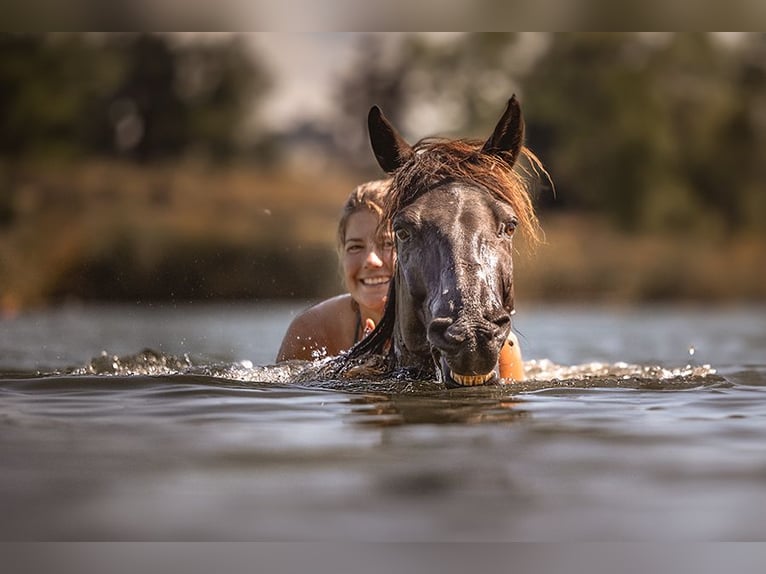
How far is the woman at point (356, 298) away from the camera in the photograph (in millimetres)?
5586

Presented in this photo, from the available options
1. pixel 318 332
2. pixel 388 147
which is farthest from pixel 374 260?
pixel 388 147

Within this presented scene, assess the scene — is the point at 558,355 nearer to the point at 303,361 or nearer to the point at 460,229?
the point at 303,361

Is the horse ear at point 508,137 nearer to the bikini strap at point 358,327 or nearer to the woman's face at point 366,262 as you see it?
the woman's face at point 366,262

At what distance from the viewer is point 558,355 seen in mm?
9492

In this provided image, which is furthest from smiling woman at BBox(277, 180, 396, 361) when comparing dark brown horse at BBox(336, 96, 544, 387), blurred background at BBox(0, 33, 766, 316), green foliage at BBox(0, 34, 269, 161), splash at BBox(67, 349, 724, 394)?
green foliage at BBox(0, 34, 269, 161)

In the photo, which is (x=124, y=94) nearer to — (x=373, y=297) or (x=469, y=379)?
(x=373, y=297)

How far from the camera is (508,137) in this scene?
184 inches

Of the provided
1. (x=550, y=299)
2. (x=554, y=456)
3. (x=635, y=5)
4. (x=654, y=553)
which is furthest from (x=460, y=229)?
(x=550, y=299)

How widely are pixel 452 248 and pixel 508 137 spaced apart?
83 cm

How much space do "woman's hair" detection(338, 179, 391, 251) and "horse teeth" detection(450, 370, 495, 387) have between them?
1.81m

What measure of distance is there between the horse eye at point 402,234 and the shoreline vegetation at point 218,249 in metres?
14.1

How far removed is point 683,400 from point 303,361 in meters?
2.22

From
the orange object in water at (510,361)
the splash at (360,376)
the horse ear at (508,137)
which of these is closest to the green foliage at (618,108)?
the splash at (360,376)

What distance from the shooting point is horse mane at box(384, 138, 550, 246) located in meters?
4.48
